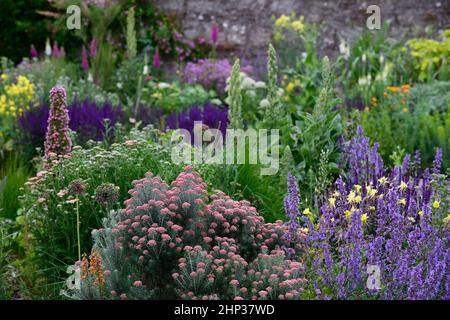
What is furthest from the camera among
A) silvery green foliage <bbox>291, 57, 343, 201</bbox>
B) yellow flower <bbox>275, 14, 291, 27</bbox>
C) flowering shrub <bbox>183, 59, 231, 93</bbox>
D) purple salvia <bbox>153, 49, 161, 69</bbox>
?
yellow flower <bbox>275, 14, 291, 27</bbox>

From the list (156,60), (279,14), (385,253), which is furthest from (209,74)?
(385,253)

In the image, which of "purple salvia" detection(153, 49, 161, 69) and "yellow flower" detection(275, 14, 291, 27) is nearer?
"purple salvia" detection(153, 49, 161, 69)

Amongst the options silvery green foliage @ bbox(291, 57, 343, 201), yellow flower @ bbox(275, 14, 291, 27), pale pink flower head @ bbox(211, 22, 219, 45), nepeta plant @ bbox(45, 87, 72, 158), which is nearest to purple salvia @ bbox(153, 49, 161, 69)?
pale pink flower head @ bbox(211, 22, 219, 45)

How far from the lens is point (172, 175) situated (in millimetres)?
4723

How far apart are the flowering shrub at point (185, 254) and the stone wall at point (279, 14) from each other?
23.6 ft

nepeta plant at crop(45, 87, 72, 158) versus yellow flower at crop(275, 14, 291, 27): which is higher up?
yellow flower at crop(275, 14, 291, 27)

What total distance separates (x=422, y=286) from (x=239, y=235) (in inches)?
40.6

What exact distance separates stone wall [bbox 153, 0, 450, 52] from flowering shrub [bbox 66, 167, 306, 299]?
7.20 meters

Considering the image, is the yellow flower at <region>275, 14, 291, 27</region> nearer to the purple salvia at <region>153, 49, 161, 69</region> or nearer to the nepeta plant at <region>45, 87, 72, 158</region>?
the purple salvia at <region>153, 49, 161, 69</region>

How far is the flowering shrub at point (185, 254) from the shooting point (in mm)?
3416

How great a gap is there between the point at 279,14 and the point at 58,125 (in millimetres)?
6376

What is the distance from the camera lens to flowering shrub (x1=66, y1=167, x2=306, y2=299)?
3.42 m

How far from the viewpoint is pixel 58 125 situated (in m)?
5.04
